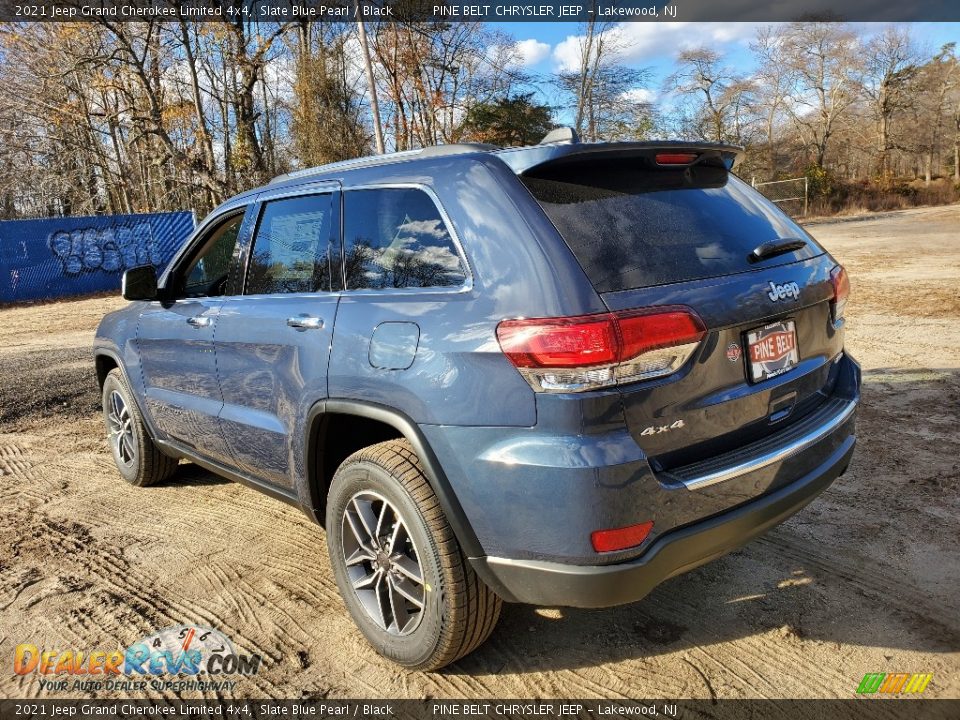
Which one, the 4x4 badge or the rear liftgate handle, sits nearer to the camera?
the 4x4 badge

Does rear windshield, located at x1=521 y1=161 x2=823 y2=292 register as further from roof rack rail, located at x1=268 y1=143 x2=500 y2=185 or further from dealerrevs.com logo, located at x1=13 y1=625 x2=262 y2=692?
dealerrevs.com logo, located at x1=13 y1=625 x2=262 y2=692

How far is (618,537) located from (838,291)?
4.90 feet

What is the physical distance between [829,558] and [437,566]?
6.38 feet

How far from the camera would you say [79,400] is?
6938 millimetres

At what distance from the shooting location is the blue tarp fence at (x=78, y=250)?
63.8 ft

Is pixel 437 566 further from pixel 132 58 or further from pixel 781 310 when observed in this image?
pixel 132 58

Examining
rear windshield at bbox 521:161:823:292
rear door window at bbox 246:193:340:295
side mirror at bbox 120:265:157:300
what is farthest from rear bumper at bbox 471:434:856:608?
side mirror at bbox 120:265:157:300

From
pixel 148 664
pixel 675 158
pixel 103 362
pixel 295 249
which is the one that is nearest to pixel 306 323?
pixel 295 249

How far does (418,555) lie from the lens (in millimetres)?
2371

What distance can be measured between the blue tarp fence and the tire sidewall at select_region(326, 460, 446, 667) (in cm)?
1953

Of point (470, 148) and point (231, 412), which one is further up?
point (470, 148)

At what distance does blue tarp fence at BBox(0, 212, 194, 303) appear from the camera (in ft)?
63.8

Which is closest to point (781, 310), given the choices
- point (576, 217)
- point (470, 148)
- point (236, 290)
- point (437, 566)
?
point (576, 217)

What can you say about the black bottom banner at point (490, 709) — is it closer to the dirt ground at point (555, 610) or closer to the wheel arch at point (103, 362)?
the dirt ground at point (555, 610)
